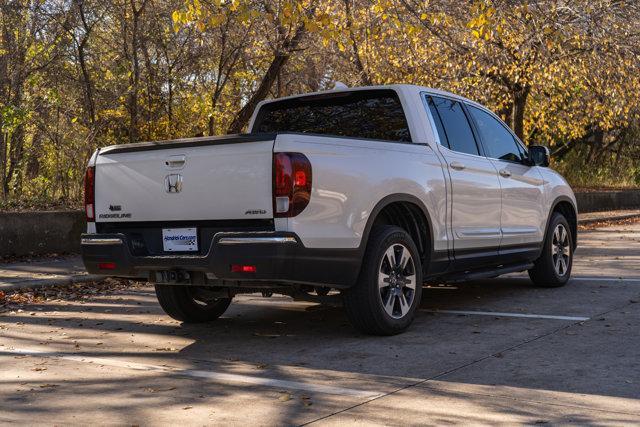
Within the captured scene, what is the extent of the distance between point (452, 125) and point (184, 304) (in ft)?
9.79

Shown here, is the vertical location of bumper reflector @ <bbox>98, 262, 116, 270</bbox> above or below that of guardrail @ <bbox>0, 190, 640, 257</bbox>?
below

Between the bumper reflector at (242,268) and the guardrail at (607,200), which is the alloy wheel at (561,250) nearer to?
the bumper reflector at (242,268)

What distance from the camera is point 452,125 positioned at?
27.0 feet

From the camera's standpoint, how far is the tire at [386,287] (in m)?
6.65

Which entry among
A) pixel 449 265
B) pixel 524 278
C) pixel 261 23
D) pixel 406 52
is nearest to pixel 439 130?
pixel 449 265

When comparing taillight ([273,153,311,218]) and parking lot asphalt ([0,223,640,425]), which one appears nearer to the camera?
parking lot asphalt ([0,223,640,425])

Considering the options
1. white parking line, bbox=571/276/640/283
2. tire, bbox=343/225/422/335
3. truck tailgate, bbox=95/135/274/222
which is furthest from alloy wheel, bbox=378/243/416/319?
white parking line, bbox=571/276/640/283

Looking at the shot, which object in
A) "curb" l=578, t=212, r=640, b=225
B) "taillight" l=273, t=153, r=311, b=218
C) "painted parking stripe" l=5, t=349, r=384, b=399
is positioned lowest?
"painted parking stripe" l=5, t=349, r=384, b=399

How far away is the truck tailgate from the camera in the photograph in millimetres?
6133

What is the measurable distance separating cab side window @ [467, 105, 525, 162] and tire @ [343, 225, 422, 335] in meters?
2.10

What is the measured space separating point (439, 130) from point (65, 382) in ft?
13.2

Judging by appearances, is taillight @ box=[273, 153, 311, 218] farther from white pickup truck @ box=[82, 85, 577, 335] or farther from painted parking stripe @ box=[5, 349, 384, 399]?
painted parking stripe @ box=[5, 349, 384, 399]

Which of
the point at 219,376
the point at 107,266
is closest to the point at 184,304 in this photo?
the point at 107,266

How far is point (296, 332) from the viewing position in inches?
289
